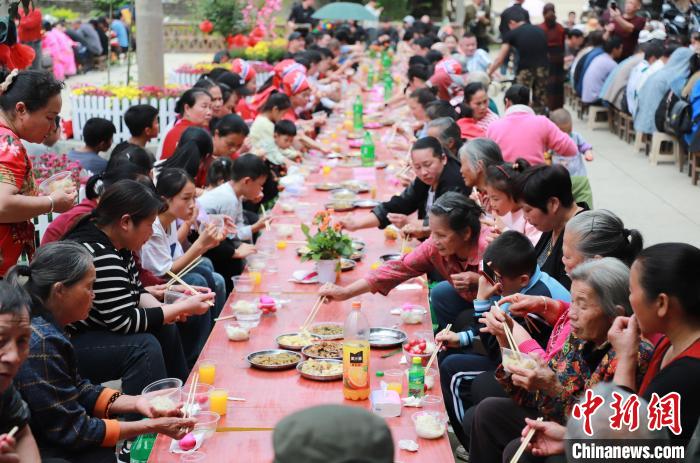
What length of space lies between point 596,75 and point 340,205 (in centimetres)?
928

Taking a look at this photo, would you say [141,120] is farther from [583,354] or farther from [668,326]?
[668,326]

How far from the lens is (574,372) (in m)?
3.57

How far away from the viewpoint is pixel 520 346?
12.5 feet

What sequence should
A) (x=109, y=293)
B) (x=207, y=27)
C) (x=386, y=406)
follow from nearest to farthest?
(x=386, y=406), (x=109, y=293), (x=207, y=27)

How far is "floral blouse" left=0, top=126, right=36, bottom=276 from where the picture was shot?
4536 mm

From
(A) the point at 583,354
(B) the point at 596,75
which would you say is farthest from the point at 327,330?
(B) the point at 596,75

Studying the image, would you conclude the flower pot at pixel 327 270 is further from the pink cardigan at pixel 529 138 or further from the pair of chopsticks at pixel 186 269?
the pink cardigan at pixel 529 138

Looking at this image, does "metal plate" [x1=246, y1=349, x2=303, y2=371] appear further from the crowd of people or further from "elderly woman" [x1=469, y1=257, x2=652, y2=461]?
"elderly woman" [x1=469, y1=257, x2=652, y2=461]

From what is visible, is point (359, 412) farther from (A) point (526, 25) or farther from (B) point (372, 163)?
(A) point (526, 25)

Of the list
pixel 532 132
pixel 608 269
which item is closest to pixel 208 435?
pixel 608 269

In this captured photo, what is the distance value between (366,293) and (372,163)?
13.2 feet

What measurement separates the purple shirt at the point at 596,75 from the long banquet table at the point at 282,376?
9.84m

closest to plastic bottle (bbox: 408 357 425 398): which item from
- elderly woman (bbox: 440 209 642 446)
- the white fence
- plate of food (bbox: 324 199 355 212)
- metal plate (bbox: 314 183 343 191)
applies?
elderly woman (bbox: 440 209 642 446)

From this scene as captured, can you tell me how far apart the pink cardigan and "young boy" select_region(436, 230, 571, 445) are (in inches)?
125
